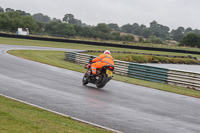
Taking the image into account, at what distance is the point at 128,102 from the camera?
37.6 feet

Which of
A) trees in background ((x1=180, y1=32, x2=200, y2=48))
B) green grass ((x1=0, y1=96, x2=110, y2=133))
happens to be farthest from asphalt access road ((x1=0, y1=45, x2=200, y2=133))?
trees in background ((x1=180, y1=32, x2=200, y2=48))

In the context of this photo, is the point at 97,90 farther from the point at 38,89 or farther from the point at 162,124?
the point at 162,124

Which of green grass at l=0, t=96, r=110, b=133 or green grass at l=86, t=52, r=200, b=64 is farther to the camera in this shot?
green grass at l=86, t=52, r=200, b=64

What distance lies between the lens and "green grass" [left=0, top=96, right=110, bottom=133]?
6.40 metres

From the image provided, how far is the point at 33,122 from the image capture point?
7.04 meters

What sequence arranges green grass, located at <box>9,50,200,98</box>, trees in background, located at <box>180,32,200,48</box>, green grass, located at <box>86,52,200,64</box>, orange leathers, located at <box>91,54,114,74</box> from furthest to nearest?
trees in background, located at <box>180,32,200,48</box>
green grass, located at <box>86,52,200,64</box>
green grass, located at <box>9,50,200,98</box>
orange leathers, located at <box>91,54,114,74</box>

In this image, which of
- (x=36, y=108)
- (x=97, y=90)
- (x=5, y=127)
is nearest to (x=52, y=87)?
(x=97, y=90)

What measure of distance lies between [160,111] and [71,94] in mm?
3293

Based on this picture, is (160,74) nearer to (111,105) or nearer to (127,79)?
(127,79)

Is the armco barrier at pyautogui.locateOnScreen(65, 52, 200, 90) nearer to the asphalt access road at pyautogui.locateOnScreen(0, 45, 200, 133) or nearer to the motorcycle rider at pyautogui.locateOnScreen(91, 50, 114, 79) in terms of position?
the asphalt access road at pyautogui.locateOnScreen(0, 45, 200, 133)

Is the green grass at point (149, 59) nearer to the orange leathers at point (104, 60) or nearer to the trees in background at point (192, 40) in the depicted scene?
the orange leathers at point (104, 60)

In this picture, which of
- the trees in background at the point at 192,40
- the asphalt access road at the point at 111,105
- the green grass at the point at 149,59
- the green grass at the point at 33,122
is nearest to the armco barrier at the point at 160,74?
the asphalt access road at the point at 111,105

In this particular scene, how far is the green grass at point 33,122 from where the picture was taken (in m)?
6.40

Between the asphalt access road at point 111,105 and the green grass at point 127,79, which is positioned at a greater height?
the asphalt access road at point 111,105
